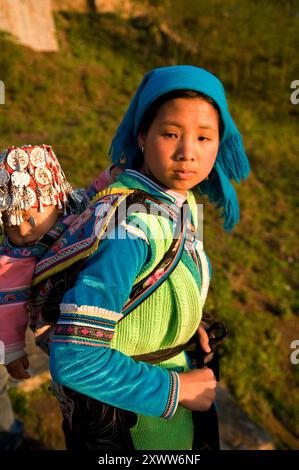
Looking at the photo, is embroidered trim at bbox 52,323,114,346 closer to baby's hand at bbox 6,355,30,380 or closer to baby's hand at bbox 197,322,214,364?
baby's hand at bbox 6,355,30,380

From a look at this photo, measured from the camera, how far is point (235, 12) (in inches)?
669

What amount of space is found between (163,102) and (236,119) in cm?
1220

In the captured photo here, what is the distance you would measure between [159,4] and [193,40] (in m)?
2.91

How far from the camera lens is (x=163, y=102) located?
4.57 ft

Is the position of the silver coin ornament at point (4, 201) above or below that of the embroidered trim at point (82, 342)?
above

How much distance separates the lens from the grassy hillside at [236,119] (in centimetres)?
490

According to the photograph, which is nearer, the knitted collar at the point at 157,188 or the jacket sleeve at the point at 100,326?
the jacket sleeve at the point at 100,326

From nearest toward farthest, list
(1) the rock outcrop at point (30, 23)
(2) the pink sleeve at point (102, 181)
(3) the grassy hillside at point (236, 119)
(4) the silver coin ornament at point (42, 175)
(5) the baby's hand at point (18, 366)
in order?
1. (4) the silver coin ornament at point (42, 175)
2. (5) the baby's hand at point (18, 366)
3. (2) the pink sleeve at point (102, 181)
4. (3) the grassy hillside at point (236, 119)
5. (1) the rock outcrop at point (30, 23)

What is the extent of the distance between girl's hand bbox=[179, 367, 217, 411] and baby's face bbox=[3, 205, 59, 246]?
75 centimetres

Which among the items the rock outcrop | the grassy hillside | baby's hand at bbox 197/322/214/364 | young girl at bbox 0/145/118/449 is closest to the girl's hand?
baby's hand at bbox 197/322/214/364

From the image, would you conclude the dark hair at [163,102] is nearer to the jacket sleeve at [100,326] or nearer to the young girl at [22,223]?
the young girl at [22,223]

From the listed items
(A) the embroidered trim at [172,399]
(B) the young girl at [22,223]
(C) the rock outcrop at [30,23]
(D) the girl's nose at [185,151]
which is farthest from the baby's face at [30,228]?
(C) the rock outcrop at [30,23]

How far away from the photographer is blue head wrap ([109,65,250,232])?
1371 mm

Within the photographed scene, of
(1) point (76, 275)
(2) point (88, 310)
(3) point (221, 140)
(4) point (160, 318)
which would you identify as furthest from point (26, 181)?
(3) point (221, 140)
